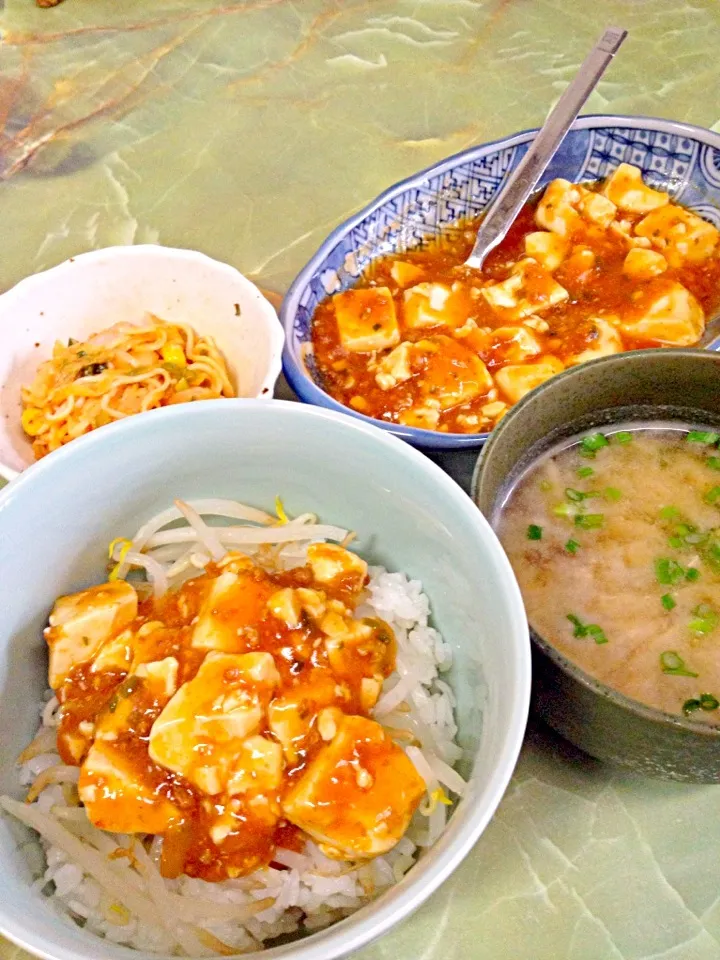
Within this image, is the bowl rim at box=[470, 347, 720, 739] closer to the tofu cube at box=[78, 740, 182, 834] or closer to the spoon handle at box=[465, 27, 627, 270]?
the tofu cube at box=[78, 740, 182, 834]

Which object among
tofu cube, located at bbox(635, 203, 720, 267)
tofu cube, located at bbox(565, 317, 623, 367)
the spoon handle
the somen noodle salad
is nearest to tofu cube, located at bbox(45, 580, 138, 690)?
the somen noodle salad

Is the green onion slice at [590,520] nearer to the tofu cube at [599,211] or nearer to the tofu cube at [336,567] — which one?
the tofu cube at [336,567]

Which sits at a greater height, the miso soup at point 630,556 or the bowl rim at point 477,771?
the bowl rim at point 477,771

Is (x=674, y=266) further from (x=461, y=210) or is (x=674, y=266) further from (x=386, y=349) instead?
(x=386, y=349)

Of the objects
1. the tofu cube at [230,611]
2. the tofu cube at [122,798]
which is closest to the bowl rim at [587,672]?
the tofu cube at [230,611]

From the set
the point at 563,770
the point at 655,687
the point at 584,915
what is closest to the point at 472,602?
the point at 655,687

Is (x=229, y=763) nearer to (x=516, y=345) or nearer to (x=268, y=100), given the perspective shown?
(x=516, y=345)

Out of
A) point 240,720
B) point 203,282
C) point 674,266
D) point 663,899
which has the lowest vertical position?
point 663,899
